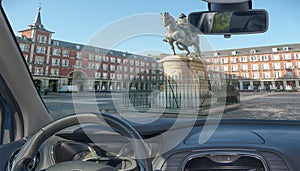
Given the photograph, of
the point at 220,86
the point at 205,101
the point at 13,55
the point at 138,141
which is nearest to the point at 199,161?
the point at 138,141

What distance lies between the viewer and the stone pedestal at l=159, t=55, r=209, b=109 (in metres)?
8.48

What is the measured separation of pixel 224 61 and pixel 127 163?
33.1 metres

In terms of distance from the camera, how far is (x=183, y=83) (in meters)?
8.72

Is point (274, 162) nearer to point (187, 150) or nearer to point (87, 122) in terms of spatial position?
point (187, 150)

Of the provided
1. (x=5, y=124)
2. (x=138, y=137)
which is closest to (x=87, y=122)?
(x=138, y=137)

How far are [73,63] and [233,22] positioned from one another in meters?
4.11

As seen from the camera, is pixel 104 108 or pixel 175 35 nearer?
pixel 104 108

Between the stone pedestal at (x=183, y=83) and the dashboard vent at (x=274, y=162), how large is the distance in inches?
271

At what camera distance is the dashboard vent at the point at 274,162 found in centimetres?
118

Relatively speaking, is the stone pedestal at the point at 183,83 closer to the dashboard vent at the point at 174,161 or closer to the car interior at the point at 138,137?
the car interior at the point at 138,137

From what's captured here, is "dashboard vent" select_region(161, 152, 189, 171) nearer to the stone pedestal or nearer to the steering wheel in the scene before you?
the steering wheel

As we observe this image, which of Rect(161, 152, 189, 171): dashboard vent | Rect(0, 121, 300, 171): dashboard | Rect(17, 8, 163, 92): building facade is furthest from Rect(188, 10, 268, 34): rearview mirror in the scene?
Rect(17, 8, 163, 92): building facade

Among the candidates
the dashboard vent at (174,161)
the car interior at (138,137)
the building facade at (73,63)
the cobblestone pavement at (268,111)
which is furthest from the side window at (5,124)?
the cobblestone pavement at (268,111)

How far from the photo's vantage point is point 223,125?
1939 millimetres
